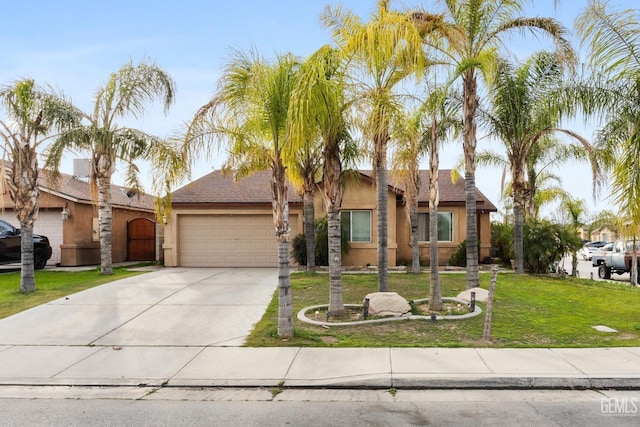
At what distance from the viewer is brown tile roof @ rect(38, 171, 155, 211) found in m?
18.9

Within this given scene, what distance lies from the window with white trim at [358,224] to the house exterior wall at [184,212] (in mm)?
1927

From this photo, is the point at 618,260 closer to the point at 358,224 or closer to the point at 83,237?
the point at 358,224

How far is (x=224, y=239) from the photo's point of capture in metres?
19.2

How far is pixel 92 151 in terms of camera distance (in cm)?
1534

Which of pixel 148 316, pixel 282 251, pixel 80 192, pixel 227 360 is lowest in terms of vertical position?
pixel 227 360

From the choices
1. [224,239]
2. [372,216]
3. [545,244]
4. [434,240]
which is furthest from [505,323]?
[224,239]

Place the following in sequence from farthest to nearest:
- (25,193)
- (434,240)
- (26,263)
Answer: (25,193) → (26,263) → (434,240)

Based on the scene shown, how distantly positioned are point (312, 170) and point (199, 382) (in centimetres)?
1015

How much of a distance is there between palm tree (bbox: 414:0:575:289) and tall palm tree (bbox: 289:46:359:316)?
314 centimetres

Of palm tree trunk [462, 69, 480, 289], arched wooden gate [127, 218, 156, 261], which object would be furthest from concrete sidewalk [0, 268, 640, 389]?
arched wooden gate [127, 218, 156, 261]

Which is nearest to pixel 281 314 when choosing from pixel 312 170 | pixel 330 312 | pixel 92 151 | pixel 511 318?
pixel 330 312

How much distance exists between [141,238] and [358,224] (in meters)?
11.2

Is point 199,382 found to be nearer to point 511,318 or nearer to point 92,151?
point 511,318

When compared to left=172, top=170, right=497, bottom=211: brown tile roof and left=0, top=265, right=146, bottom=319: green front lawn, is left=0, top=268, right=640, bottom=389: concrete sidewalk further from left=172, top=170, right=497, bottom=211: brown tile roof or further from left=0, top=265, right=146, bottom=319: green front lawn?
left=172, top=170, right=497, bottom=211: brown tile roof
